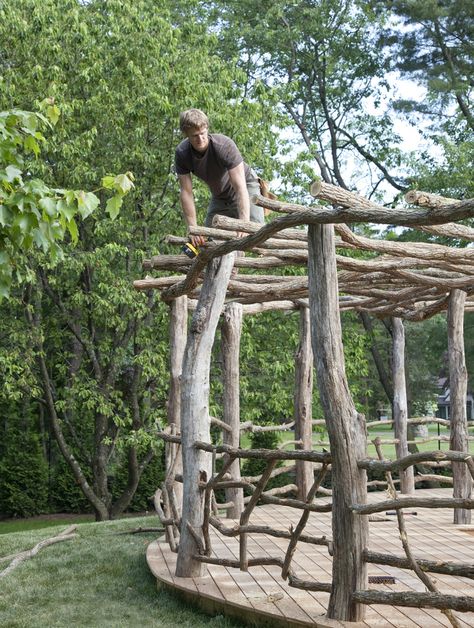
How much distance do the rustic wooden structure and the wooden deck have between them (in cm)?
16

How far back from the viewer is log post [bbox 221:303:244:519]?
8.69 m

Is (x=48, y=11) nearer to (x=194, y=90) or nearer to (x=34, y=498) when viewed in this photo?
(x=194, y=90)

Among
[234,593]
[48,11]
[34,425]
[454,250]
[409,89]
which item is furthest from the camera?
[409,89]

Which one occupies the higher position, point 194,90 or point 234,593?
point 194,90

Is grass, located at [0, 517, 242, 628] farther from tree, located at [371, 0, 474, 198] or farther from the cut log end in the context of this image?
tree, located at [371, 0, 474, 198]

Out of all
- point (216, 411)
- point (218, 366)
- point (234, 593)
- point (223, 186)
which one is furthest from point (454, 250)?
point (218, 366)

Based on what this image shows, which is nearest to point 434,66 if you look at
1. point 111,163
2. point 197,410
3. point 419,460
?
point 111,163

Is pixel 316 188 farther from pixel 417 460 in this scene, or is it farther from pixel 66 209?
pixel 417 460

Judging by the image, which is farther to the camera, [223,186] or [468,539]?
[468,539]

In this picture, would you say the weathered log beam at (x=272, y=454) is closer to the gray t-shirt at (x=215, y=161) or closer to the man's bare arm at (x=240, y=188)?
the man's bare arm at (x=240, y=188)

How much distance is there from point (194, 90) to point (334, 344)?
31.3 feet

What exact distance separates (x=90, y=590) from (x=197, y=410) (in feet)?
5.44

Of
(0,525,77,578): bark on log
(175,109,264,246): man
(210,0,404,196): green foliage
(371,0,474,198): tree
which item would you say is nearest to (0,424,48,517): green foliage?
(0,525,77,578): bark on log

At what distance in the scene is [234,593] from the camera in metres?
5.75
